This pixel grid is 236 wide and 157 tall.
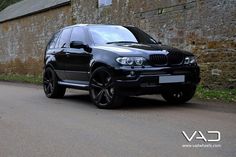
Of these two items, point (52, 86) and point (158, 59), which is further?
point (52, 86)

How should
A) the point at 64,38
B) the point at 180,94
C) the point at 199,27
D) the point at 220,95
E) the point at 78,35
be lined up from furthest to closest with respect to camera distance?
the point at 199,27
the point at 64,38
the point at 220,95
the point at 78,35
the point at 180,94

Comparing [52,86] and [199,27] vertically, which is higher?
[199,27]

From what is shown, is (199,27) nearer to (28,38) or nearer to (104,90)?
(104,90)

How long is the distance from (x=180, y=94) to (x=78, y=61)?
7.49ft

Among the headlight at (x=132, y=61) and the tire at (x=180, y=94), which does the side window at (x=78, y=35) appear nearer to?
the headlight at (x=132, y=61)

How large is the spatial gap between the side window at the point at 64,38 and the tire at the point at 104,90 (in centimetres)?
200

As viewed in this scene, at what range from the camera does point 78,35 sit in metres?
11.2

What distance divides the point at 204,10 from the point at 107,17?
585 cm

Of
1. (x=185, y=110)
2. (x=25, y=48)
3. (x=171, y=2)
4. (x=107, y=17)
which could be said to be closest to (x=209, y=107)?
(x=185, y=110)

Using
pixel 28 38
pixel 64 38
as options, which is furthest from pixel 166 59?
pixel 28 38

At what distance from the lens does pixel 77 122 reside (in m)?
8.20

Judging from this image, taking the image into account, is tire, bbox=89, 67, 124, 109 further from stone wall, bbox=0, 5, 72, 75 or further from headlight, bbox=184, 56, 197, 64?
stone wall, bbox=0, 5, 72, 75

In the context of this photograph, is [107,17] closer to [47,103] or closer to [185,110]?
[47,103]

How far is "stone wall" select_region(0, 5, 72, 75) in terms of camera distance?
24794 millimetres
